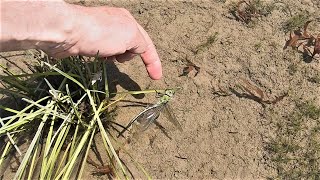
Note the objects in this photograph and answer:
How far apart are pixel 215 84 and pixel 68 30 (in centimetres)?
85

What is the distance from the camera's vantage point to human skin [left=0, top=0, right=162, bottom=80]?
4.45 ft

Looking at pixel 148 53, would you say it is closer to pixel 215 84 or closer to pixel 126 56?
pixel 126 56

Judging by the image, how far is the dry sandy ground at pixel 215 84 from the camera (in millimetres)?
1889

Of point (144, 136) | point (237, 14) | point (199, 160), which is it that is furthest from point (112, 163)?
point (237, 14)

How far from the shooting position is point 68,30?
1.47 meters

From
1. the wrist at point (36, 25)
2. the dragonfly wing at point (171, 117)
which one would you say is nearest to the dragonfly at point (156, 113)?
the dragonfly wing at point (171, 117)

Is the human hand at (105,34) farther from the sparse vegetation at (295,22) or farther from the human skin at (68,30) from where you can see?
the sparse vegetation at (295,22)

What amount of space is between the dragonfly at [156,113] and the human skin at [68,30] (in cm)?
19

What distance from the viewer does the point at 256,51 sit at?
215cm

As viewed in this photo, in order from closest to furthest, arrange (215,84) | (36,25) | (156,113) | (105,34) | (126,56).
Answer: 1. (36,25)
2. (105,34)
3. (126,56)
4. (156,113)
5. (215,84)

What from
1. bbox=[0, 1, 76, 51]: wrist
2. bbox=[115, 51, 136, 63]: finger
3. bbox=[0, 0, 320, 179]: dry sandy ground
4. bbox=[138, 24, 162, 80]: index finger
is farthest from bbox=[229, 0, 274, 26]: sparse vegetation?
bbox=[0, 1, 76, 51]: wrist

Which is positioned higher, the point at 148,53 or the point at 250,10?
the point at 148,53

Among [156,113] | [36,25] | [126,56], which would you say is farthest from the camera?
[156,113]

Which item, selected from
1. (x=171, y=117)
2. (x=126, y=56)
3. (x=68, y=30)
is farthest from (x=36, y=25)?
(x=171, y=117)
